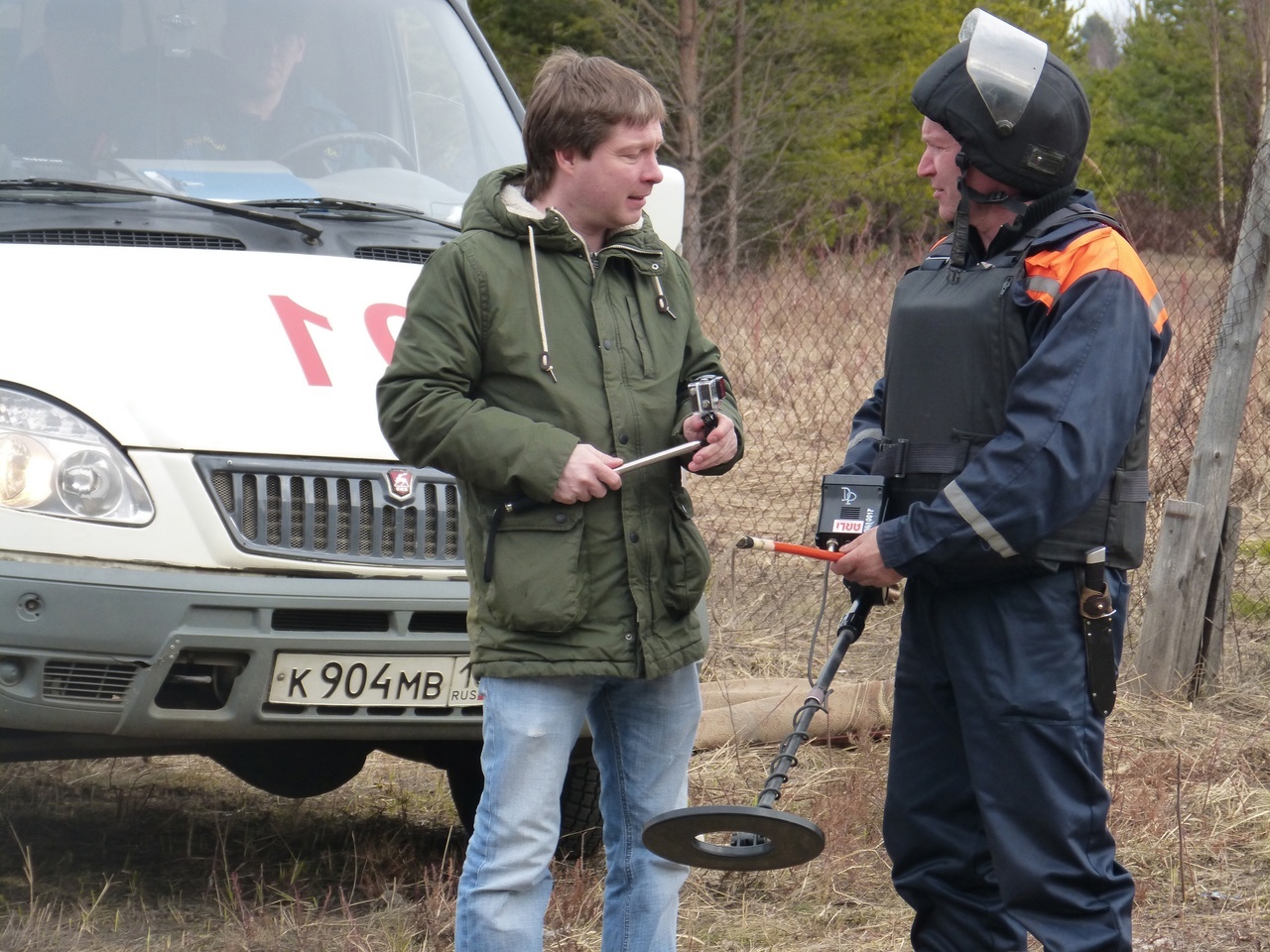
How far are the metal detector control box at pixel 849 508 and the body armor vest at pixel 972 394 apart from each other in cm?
7

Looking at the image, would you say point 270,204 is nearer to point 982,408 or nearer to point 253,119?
point 253,119

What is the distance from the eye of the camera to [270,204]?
3.82m

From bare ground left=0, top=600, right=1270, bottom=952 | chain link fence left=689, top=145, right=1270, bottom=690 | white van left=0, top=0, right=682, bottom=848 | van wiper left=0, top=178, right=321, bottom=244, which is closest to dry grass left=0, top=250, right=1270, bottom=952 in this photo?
bare ground left=0, top=600, right=1270, bottom=952

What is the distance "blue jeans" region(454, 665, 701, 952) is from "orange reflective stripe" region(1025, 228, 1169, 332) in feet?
3.02

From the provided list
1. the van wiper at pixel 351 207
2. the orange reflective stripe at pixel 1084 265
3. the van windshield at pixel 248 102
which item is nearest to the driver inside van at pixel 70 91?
the van windshield at pixel 248 102

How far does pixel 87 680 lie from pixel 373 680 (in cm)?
56

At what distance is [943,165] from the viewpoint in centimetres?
276

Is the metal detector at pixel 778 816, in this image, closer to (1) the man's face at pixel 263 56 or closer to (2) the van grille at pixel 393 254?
(2) the van grille at pixel 393 254

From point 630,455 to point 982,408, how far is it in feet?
2.02

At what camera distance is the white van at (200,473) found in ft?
9.96

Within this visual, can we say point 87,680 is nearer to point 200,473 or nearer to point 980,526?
point 200,473

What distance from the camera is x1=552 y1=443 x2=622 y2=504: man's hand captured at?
2.52 m

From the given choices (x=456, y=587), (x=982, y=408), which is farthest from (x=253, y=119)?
(x=982, y=408)

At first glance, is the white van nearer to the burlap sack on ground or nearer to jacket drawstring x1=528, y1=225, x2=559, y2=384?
jacket drawstring x1=528, y1=225, x2=559, y2=384
